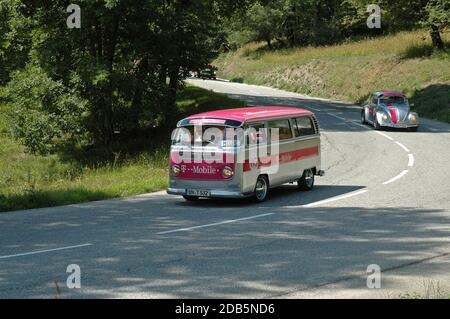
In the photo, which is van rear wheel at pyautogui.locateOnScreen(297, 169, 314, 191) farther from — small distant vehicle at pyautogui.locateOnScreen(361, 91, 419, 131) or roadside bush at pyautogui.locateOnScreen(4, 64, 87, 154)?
small distant vehicle at pyautogui.locateOnScreen(361, 91, 419, 131)

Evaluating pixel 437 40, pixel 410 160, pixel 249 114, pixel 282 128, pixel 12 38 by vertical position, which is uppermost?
pixel 437 40

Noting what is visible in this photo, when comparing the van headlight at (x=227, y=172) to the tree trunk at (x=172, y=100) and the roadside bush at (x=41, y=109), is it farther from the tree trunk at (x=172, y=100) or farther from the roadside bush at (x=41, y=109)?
the tree trunk at (x=172, y=100)

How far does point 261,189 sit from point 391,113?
16.6m

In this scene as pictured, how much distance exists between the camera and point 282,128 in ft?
54.8

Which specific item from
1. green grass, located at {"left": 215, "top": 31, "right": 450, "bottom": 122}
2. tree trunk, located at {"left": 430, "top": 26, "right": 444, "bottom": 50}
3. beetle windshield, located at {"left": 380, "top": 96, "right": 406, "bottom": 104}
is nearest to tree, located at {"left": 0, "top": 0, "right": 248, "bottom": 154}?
beetle windshield, located at {"left": 380, "top": 96, "right": 406, "bottom": 104}

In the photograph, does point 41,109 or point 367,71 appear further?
point 367,71

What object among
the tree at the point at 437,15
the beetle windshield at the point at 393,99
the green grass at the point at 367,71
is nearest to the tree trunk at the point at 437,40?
the tree at the point at 437,15

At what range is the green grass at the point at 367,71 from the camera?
41906 mm

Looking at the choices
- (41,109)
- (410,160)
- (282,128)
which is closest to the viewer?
(282,128)

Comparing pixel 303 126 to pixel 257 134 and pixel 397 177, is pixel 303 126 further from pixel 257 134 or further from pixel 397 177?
pixel 397 177

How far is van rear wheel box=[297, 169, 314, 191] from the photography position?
693 inches

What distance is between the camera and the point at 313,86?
55.5m

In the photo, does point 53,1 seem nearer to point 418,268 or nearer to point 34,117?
A: point 34,117

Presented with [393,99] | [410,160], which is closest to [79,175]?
[410,160]
